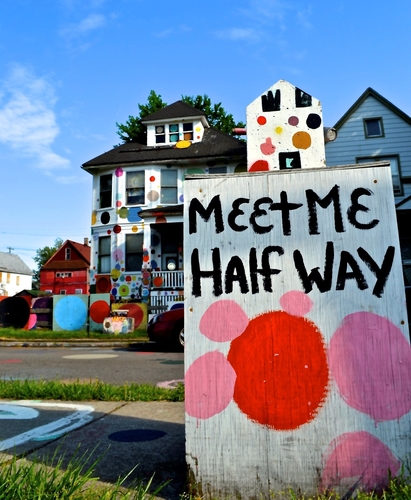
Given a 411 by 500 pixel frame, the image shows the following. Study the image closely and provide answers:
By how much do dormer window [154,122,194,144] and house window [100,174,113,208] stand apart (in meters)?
3.14

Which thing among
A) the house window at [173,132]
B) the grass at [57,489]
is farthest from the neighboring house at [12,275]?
the grass at [57,489]

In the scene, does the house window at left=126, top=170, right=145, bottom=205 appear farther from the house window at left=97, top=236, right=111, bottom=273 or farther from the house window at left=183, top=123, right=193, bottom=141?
the house window at left=183, top=123, right=193, bottom=141

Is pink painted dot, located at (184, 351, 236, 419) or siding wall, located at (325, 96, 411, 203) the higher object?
siding wall, located at (325, 96, 411, 203)

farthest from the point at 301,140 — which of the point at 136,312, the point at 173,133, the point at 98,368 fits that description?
the point at 173,133

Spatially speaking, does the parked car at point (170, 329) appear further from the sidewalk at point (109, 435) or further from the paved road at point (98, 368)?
the sidewalk at point (109, 435)

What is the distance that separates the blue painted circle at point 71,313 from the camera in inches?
711

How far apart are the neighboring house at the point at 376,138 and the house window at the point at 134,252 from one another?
29.1 ft

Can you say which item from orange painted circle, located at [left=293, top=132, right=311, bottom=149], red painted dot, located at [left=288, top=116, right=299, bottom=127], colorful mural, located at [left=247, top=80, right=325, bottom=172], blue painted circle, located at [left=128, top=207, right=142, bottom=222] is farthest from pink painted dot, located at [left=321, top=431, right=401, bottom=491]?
blue painted circle, located at [left=128, top=207, right=142, bottom=222]

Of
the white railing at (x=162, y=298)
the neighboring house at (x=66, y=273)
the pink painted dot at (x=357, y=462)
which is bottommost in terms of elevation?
the pink painted dot at (x=357, y=462)

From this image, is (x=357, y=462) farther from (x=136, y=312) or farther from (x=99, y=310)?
(x=99, y=310)

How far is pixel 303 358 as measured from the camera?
2.32m

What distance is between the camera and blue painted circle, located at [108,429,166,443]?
339 cm

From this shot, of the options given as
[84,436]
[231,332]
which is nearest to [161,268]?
[84,436]

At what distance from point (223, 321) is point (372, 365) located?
0.79 meters
